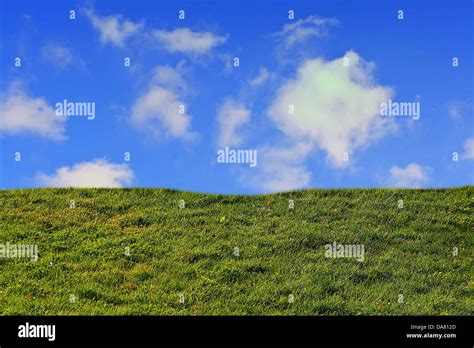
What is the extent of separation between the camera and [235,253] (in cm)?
1471

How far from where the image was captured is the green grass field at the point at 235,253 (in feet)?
41.0

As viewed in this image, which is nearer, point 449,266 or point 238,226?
point 449,266

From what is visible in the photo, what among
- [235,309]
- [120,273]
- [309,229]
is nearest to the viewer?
[235,309]

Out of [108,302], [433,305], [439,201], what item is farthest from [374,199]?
[108,302]

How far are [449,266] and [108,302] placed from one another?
26.5 feet

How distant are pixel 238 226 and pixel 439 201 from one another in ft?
21.7

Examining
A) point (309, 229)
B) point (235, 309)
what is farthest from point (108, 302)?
point (309, 229)

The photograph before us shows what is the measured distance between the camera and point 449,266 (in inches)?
574

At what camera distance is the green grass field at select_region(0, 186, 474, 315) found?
1248 cm
